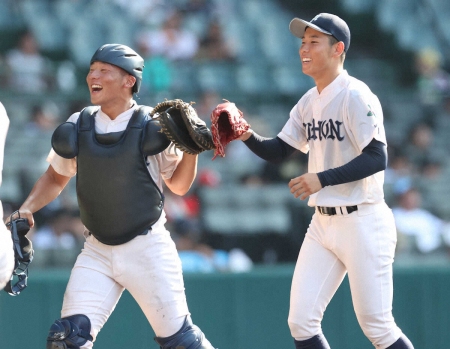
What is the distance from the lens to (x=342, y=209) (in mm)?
4668

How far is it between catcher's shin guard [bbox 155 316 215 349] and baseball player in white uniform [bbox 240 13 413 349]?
56 cm

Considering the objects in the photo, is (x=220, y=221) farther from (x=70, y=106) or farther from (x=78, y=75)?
(x=78, y=75)

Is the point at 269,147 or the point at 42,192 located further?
the point at 269,147

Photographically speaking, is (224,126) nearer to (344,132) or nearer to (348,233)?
(344,132)

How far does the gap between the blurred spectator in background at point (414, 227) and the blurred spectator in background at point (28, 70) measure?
4709 mm

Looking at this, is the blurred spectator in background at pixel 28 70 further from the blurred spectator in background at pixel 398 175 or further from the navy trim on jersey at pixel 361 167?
the navy trim on jersey at pixel 361 167

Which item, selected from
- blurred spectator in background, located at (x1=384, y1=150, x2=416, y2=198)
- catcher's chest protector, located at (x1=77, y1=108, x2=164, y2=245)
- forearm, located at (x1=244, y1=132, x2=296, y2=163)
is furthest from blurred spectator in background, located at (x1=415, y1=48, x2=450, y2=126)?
catcher's chest protector, located at (x1=77, y1=108, x2=164, y2=245)

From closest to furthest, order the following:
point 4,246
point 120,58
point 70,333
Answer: point 4,246, point 70,333, point 120,58

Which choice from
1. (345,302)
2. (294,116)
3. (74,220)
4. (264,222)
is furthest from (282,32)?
(294,116)

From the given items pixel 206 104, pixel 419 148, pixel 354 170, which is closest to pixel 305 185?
pixel 354 170

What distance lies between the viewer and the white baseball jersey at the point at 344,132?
4.56m

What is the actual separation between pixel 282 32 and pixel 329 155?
8.86m

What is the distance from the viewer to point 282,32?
13.4m

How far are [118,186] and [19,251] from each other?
630 millimetres
